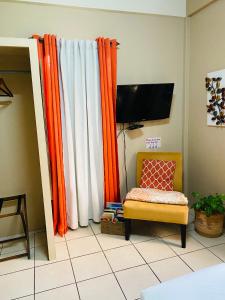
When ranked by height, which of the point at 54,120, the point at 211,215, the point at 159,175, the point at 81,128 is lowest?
the point at 211,215

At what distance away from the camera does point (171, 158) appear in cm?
283

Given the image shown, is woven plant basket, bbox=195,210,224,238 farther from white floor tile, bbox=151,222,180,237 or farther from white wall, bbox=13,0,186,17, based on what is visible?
white wall, bbox=13,0,186,17

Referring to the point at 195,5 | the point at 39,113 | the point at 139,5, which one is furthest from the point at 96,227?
the point at 195,5

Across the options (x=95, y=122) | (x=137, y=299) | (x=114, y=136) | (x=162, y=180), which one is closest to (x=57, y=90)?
(x=95, y=122)

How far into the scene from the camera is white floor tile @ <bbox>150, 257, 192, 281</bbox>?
1970mm

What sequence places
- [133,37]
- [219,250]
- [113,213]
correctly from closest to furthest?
[219,250] < [113,213] < [133,37]

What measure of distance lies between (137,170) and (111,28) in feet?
5.66

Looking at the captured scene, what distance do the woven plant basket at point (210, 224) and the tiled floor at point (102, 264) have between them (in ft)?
0.21

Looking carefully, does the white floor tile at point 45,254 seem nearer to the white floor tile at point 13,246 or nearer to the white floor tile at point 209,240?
the white floor tile at point 13,246

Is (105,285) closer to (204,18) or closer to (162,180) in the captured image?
(162,180)

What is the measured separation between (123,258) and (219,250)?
0.96 metres

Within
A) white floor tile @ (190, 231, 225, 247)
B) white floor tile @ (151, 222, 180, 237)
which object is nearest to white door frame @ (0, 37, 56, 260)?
white floor tile @ (151, 222, 180, 237)

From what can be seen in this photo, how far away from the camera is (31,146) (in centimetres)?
258

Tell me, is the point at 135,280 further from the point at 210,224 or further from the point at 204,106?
the point at 204,106
